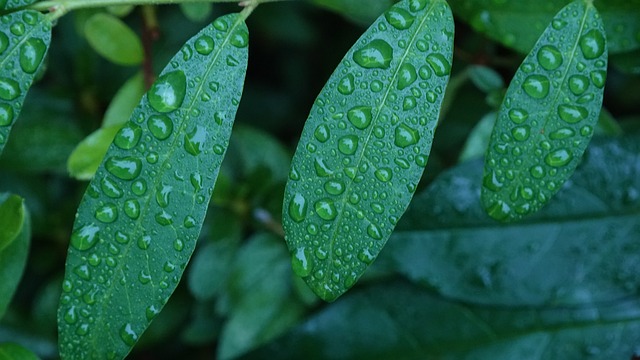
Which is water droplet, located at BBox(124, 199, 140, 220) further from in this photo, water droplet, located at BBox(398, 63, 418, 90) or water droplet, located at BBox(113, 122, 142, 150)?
water droplet, located at BBox(398, 63, 418, 90)

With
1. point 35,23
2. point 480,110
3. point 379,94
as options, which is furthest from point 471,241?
point 35,23

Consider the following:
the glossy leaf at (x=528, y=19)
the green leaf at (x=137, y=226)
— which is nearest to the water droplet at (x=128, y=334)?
the green leaf at (x=137, y=226)

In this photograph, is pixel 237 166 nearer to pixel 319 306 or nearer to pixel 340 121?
pixel 319 306

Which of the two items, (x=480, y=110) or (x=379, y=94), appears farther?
(x=480, y=110)

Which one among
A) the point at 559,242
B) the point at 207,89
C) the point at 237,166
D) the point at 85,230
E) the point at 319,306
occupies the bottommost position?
the point at 319,306

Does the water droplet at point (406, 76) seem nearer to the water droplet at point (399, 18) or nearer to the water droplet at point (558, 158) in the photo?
the water droplet at point (399, 18)

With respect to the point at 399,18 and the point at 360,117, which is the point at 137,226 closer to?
the point at 360,117

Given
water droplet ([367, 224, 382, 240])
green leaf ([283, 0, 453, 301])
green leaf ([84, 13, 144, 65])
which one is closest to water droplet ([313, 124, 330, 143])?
green leaf ([283, 0, 453, 301])

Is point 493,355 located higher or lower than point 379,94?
lower
